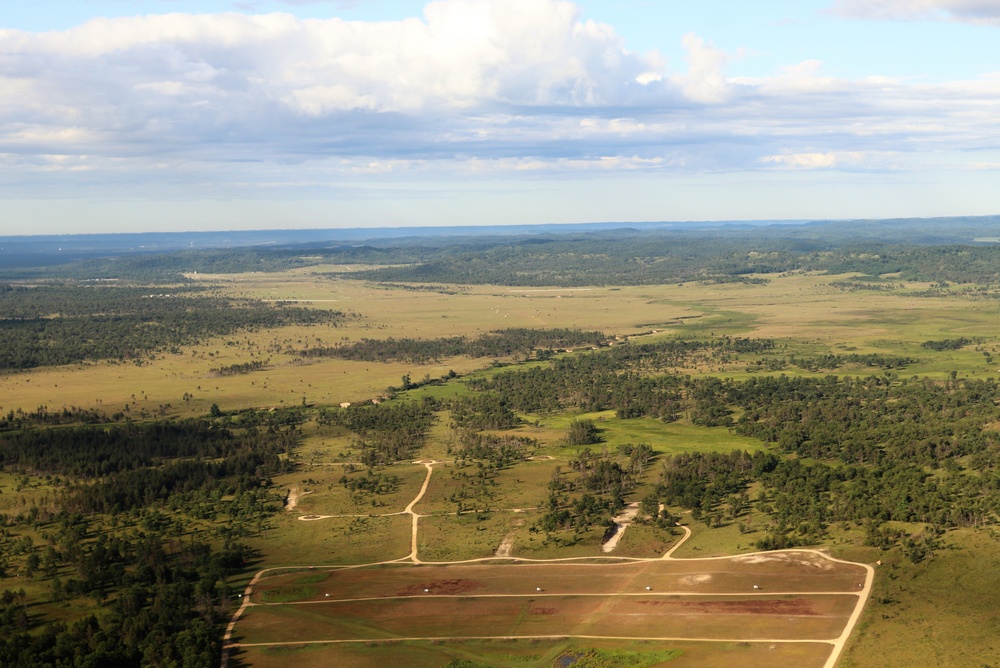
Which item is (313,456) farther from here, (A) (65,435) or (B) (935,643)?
(B) (935,643)

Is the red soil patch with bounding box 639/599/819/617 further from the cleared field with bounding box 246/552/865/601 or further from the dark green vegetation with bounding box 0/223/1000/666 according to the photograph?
the dark green vegetation with bounding box 0/223/1000/666

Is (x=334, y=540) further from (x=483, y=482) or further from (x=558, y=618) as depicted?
(x=558, y=618)

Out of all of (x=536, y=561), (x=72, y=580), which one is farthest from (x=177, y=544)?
(x=536, y=561)

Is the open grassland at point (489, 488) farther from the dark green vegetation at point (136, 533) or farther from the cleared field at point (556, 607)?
the dark green vegetation at point (136, 533)

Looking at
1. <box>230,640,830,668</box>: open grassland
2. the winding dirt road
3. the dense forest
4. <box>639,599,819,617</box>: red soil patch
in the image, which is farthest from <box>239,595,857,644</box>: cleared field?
the dense forest

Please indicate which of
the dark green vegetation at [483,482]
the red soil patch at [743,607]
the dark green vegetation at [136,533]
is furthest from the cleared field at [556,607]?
the dark green vegetation at [136,533]

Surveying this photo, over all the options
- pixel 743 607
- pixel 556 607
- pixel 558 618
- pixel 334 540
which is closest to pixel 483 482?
pixel 334 540

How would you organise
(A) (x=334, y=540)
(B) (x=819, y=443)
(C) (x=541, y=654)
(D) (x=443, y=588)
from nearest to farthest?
(C) (x=541, y=654)
(D) (x=443, y=588)
(A) (x=334, y=540)
(B) (x=819, y=443)
